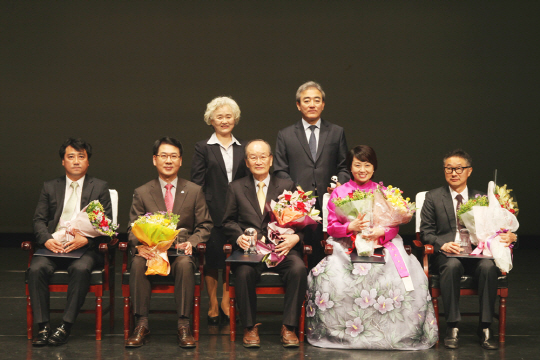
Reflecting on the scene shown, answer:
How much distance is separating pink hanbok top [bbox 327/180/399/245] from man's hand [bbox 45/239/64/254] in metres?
1.82

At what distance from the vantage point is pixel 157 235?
394 cm

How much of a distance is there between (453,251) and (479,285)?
0.27 meters

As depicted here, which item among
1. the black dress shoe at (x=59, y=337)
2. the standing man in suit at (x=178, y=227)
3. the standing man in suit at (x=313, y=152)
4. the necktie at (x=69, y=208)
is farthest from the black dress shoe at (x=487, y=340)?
the necktie at (x=69, y=208)

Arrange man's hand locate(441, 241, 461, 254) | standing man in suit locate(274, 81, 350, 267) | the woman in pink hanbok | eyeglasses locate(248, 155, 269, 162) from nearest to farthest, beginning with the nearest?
1. the woman in pink hanbok
2. man's hand locate(441, 241, 461, 254)
3. eyeglasses locate(248, 155, 269, 162)
4. standing man in suit locate(274, 81, 350, 267)

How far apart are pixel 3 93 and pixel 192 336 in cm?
497

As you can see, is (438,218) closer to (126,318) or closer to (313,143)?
(313,143)

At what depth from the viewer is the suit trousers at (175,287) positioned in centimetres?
396

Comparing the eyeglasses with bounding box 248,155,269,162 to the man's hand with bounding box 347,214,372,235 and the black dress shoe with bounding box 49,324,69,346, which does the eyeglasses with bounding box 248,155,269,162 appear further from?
the black dress shoe with bounding box 49,324,69,346

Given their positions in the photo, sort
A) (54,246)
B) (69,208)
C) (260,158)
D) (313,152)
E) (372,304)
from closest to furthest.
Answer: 1. (372,304)
2. (54,246)
3. (260,158)
4. (69,208)
5. (313,152)

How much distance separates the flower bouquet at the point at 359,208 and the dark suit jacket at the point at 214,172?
3.24ft

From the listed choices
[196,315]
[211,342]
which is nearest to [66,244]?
[196,315]

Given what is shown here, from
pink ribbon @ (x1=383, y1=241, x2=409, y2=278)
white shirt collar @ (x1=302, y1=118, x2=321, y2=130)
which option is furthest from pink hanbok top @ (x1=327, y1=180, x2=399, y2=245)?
white shirt collar @ (x1=302, y1=118, x2=321, y2=130)

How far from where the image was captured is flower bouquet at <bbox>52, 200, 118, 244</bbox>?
4.13m

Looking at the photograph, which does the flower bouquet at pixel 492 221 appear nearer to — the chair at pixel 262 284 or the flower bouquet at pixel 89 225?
the chair at pixel 262 284
